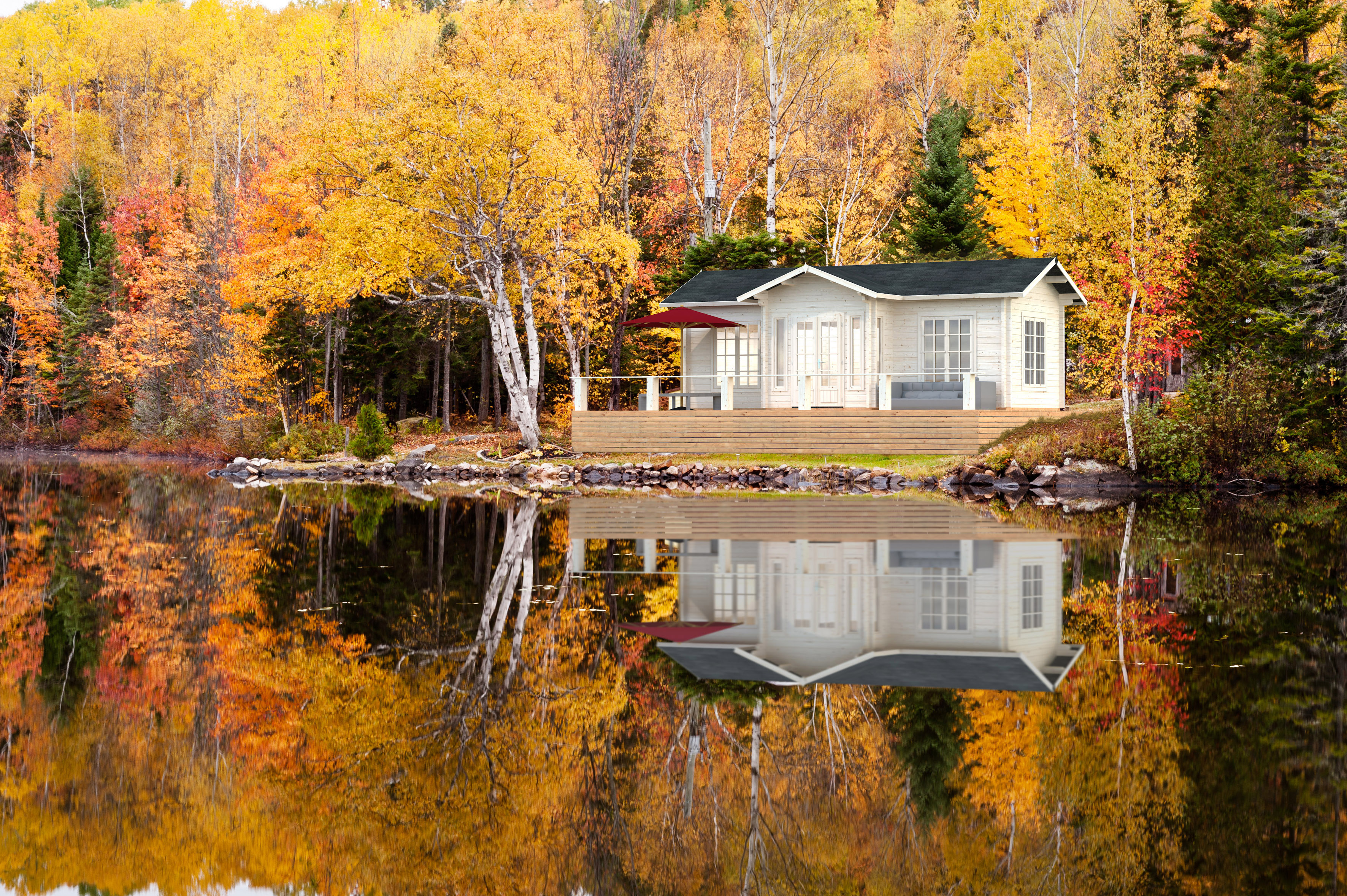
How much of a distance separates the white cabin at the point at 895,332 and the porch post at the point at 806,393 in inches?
1.7

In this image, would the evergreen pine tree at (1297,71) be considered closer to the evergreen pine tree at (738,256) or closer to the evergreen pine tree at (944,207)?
the evergreen pine tree at (944,207)

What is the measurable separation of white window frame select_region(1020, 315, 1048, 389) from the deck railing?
59.0 inches

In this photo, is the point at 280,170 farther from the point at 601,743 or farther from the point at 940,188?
the point at 601,743

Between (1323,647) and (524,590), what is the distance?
624 centimetres

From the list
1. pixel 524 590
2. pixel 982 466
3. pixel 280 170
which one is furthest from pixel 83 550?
pixel 280 170

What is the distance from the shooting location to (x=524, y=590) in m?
10.4

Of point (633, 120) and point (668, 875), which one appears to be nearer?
point (668, 875)

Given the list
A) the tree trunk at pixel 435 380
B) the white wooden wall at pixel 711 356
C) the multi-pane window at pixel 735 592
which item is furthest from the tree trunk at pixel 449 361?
the multi-pane window at pixel 735 592

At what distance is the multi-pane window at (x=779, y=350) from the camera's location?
102 feet

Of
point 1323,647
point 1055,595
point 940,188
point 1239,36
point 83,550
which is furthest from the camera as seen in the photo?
point 940,188

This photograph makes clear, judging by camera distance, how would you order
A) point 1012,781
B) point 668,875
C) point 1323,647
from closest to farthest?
point 668,875, point 1012,781, point 1323,647

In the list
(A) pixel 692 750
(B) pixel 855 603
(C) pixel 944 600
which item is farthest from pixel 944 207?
(A) pixel 692 750

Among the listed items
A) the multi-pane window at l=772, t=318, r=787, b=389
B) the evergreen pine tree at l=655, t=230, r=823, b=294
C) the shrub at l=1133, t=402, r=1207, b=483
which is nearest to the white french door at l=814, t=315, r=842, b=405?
the multi-pane window at l=772, t=318, r=787, b=389

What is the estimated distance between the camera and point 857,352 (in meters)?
30.4
